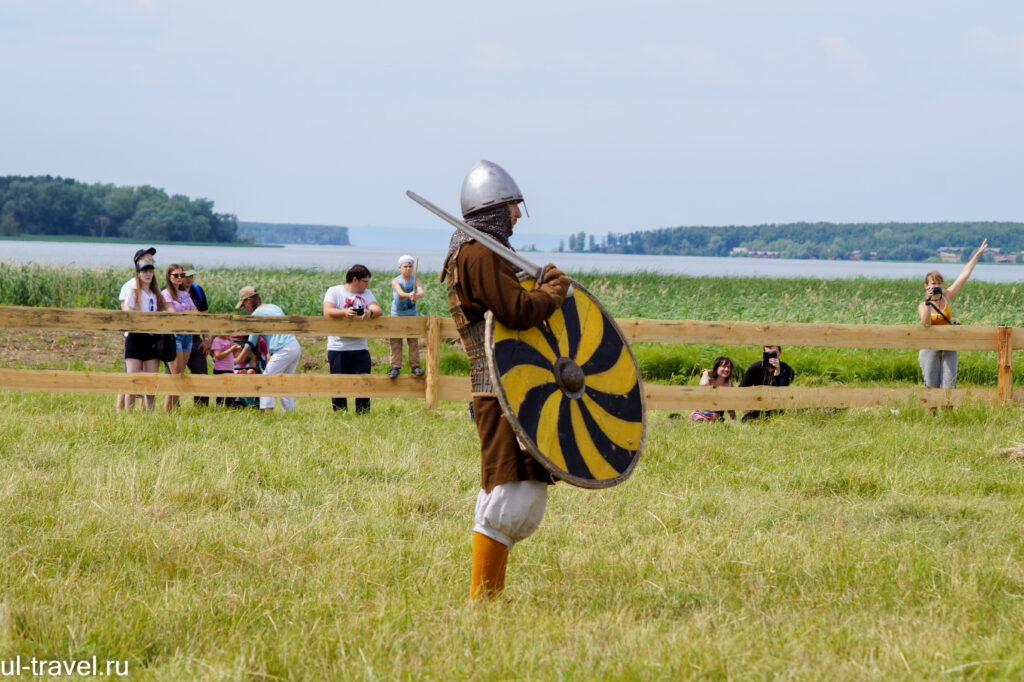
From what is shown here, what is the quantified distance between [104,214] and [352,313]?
126655 mm

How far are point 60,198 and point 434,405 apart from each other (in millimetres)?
124907

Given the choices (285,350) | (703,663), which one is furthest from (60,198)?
(703,663)

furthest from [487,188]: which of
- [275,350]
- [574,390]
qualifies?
[275,350]

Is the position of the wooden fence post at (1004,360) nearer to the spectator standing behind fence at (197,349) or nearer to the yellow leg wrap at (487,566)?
the yellow leg wrap at (487,566)

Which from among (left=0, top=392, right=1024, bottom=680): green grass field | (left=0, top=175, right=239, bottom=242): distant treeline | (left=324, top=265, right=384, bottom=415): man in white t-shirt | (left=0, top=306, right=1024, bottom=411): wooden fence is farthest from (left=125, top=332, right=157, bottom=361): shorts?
(left=0, top=175, right=239, bottom=242): distant treeline

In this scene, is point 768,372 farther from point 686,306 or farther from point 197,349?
point 686,306

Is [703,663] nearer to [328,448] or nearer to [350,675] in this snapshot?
[350,675]

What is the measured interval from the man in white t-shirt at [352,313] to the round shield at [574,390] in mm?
5994

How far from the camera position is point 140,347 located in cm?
939

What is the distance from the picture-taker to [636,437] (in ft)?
13.1

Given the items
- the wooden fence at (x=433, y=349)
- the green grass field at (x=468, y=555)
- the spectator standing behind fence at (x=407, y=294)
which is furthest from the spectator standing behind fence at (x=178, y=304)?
the spectator standing behind fence at (x=407, y=294)

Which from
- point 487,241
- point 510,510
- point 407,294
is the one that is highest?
Result: point 487,241

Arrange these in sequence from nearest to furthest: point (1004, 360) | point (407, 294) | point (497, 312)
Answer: point (497, 312), point (1004, 360), point (407, 294)

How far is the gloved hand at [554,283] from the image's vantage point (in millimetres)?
3787
